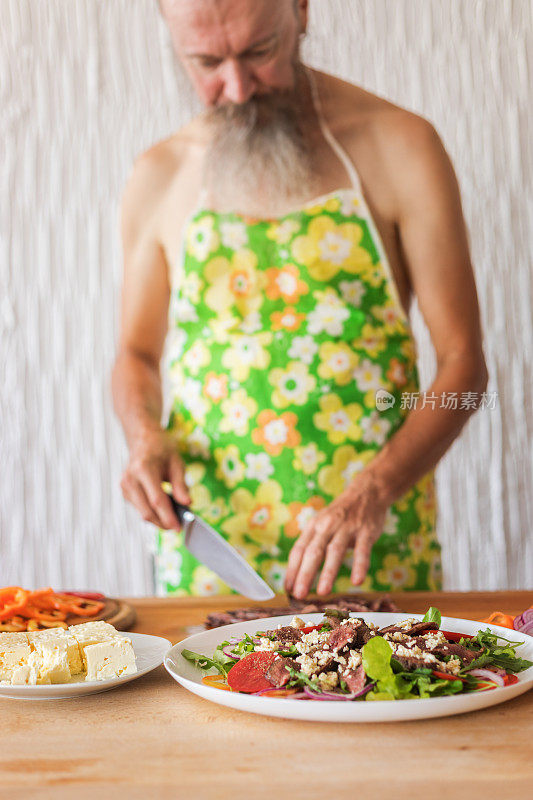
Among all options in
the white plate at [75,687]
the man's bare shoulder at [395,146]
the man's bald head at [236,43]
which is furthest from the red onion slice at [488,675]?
the man's bald head at [236,43]

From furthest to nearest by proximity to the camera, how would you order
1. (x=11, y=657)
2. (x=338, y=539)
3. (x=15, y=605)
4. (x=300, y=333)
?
(x=300, y=333) < (x=338, y=539) < (x=15, y=605) < (x=11, y=657)

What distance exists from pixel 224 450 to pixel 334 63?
2.70ft

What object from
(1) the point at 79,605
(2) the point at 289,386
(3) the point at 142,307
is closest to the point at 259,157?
(3) the point at 142,307

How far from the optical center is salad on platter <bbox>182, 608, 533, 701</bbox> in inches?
21.4

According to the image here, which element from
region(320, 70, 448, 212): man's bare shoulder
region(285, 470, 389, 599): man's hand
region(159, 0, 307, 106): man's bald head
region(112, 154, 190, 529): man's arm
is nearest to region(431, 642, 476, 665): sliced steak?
region(285, 470, 389, 599): man's hand

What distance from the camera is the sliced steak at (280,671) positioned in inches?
22.0

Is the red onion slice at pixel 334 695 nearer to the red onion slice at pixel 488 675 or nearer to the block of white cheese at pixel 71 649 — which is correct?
the red onion slice at pixel 488 675

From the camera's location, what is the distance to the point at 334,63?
166cm

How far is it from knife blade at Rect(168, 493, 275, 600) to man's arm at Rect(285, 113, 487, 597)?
23 centimetres

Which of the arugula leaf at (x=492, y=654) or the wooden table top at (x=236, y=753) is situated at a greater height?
the arugula leaf at (x=492, y=654)

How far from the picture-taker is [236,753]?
0.52 m

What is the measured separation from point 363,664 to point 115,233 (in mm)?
1382

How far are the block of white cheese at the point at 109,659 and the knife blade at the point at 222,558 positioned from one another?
35 cm

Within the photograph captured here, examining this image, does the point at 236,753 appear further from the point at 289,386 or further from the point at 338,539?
the point at 289,386
